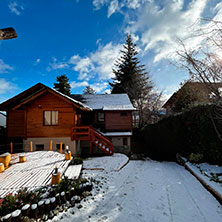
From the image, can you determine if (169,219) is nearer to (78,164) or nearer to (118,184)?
(118,184)

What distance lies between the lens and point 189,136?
25.0 ft

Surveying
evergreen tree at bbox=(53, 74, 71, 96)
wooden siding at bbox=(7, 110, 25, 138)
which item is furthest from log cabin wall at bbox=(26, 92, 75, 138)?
evergreen tree at bbox=(53, 74, 71, 96)

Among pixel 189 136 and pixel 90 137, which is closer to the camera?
pixel 189 136

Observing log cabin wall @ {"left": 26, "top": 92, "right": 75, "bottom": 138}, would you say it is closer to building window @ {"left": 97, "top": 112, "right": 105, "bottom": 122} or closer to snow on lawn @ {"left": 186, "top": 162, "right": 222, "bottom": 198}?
building window @ {"left": 97, "top": 112, "right": 105, "bottom": 122}

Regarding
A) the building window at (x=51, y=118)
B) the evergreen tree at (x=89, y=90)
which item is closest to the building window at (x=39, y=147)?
the building window at (x=51, y=118)

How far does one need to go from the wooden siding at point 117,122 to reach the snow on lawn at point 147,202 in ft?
22.3

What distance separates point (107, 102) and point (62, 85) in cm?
1422

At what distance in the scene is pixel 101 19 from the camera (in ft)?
28.0

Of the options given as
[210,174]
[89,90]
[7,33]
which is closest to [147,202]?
[210,174]

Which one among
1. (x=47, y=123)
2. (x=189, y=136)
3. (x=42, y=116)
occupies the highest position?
(x=42, y=116)

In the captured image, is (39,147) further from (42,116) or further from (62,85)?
(62,85)

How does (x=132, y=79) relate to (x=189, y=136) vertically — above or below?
above

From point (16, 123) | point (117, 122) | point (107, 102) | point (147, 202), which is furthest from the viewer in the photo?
point (107, 102)

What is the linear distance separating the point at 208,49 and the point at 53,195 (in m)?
8.22
